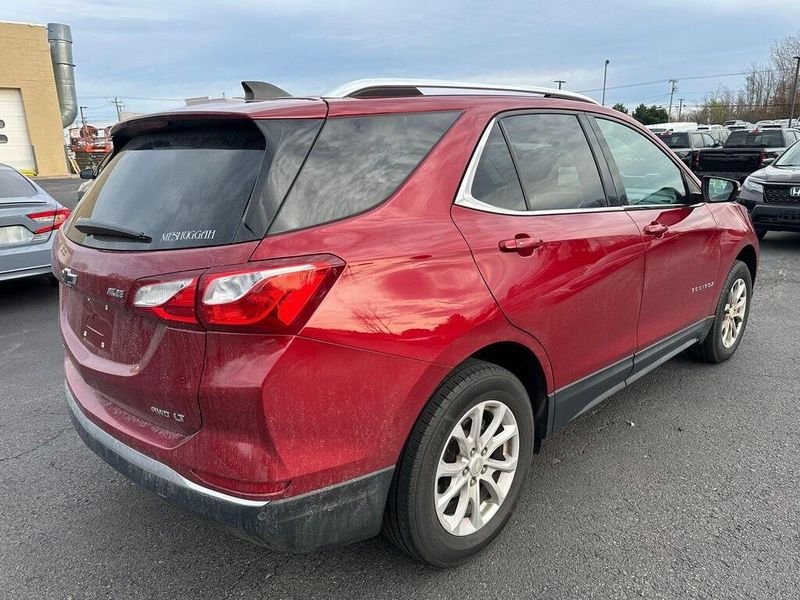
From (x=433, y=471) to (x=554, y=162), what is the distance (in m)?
1.57

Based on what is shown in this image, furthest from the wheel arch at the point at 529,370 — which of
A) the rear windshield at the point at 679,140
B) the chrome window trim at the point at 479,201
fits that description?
the rear windshield at the point at 679,140

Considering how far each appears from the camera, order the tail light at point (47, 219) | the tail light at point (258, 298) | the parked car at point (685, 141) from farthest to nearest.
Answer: the parked car at point (685, 141), the tail light at point (47, 219), the tail light at point (258, 298)

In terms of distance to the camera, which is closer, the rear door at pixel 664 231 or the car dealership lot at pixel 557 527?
the car dealership lot at pixel 557 527

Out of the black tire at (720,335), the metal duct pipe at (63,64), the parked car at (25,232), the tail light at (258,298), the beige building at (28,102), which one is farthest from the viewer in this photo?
the metal duct pipe at (63,64)

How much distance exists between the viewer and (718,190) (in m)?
4.05

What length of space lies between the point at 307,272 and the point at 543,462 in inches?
76.1

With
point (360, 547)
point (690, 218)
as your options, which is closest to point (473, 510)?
point (360, 547)

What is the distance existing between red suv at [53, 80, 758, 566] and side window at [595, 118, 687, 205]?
536mm

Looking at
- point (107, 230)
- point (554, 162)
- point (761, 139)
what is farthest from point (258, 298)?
point (761, 139)

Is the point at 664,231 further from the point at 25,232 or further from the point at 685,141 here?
the point at 685,141

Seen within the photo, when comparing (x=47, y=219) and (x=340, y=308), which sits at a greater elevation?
(x=340, y=308)

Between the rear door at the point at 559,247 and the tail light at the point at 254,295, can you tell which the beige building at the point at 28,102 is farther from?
the tail light at the point at 254,295

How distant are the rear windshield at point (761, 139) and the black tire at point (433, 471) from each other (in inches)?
646

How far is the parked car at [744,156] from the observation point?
13086 millimetres
